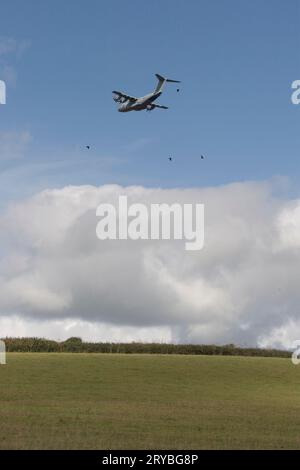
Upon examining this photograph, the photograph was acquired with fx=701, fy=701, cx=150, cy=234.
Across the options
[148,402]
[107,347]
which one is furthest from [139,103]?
[148,402]

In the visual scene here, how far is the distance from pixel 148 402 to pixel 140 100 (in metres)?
41.2

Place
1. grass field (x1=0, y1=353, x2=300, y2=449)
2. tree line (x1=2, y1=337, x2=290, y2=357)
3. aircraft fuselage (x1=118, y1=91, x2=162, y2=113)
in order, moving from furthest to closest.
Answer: tree line (x1=2, y1=337, x2=290, y2=357), aircraft fuselage (x1=118, y1=91, x2=162, y2=113), grass field (x1=0, y1=353, x2=300, y2=449)

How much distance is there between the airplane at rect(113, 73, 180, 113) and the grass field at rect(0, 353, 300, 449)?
97.4ft

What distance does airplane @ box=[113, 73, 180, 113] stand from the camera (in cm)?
8025

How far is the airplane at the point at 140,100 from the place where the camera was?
3159 inches

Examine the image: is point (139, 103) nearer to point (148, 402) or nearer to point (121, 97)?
point (121, 97)

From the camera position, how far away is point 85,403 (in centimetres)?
4994

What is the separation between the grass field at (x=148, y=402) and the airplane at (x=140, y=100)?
29701mm

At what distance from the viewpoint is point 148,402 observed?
2031 inches

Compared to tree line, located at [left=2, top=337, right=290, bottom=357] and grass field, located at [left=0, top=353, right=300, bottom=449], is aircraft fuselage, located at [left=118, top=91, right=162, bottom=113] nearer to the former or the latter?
grass field, located at [left=0, top=353, right=300, bottom=449]

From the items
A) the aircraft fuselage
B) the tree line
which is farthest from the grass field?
the aircraft fuselage
